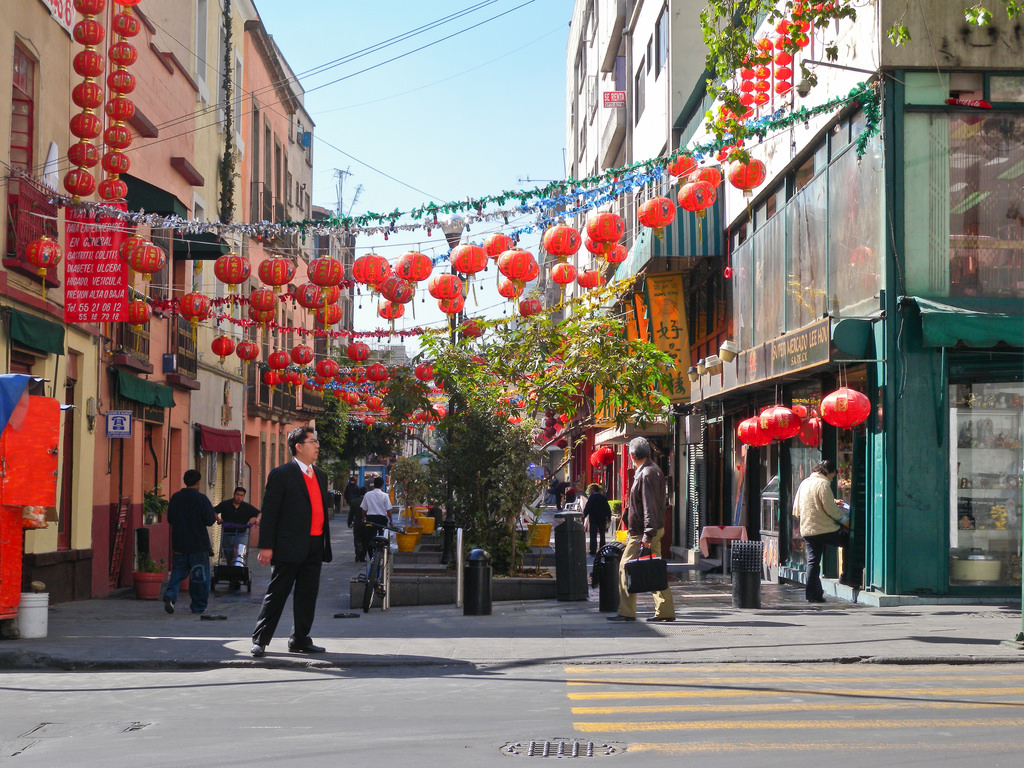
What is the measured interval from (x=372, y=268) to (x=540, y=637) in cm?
814

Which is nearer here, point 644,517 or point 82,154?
point 644,517

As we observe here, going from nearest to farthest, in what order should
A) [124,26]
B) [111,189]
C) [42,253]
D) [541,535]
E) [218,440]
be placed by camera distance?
[42,253] → [111,189] → [124,26] → [541,535] → [218,440]

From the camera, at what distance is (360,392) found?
39.2m

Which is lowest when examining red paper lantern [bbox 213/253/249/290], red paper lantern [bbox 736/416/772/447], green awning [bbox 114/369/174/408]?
red paper lantern [bbox 736/416/772/447]

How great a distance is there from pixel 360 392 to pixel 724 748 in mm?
32973

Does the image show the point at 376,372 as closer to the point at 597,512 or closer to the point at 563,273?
the point at 597,512

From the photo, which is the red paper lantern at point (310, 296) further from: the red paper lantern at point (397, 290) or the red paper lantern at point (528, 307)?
the red paper lantern at point (528, 307)

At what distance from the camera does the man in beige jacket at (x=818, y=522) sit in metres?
15.7

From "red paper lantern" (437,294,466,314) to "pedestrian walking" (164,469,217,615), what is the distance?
5.18m

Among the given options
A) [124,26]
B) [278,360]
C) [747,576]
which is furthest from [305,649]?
[278,360]

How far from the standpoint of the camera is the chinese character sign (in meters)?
26.6

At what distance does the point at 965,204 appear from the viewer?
1538 centimetres

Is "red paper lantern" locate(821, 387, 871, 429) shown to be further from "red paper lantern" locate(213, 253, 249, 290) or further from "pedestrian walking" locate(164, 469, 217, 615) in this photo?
"red paper lantern" locate(213, 253, 249, 290)

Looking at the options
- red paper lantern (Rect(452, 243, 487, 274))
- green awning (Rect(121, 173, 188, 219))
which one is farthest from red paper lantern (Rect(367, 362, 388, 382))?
red paper lantern (Rect(452, 243, 487, 274))
